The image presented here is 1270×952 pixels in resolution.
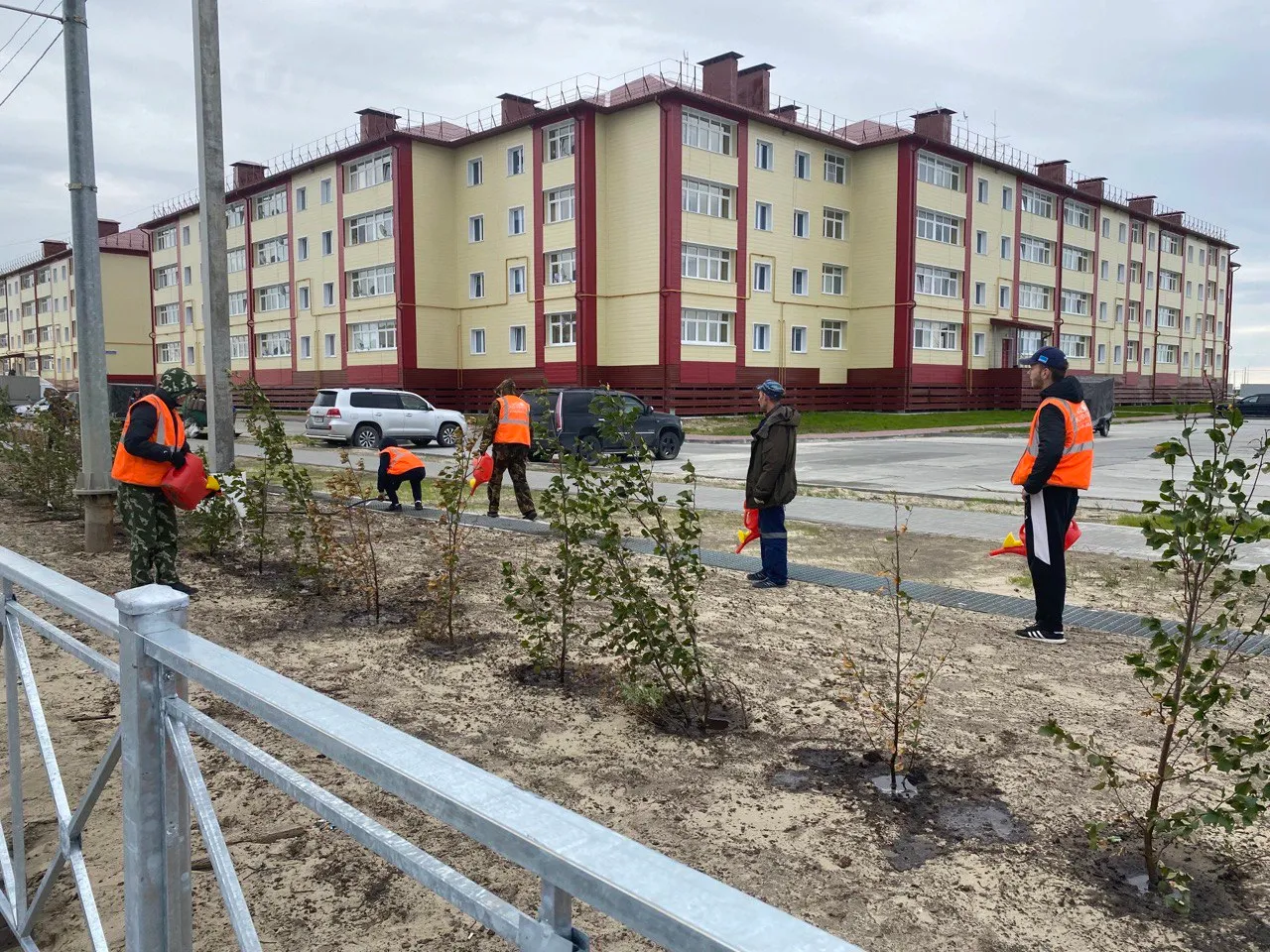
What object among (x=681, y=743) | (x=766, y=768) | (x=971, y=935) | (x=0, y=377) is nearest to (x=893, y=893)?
(x=971, y=935)

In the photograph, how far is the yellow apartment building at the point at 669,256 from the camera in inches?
1361

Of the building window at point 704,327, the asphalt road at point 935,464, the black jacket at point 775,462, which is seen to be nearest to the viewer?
the black jacket at point 775,462

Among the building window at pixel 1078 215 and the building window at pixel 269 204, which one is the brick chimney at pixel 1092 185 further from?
the building window at pixel 269 204

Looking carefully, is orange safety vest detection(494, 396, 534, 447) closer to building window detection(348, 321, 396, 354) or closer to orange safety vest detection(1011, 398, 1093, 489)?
orange safety vest detection(1011, 398, 1093, 489)

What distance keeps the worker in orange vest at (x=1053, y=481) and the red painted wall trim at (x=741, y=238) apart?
2988cm

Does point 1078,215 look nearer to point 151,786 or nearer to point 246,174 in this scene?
point 246,174

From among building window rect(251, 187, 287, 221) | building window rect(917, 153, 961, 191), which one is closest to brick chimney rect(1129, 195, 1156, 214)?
building window rect(917, 153, 961, 191)

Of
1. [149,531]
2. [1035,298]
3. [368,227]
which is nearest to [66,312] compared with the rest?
[368,227]

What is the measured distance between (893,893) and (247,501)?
20.1 ft

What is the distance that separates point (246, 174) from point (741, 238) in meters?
28.9

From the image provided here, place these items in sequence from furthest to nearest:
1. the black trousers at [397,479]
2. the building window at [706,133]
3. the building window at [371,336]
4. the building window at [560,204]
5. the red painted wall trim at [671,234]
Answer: the building window at [371,336]
the building window at [560,204]
the building window at [706,133]
the red painted wall trim at [671,234]
the black trousers at [397,479]

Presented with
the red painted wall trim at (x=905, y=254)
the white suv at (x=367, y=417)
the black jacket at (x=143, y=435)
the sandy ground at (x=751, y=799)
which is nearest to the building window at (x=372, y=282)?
the white suv at (x=367, y=417)

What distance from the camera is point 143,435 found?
6316 mm

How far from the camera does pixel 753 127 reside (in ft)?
119
